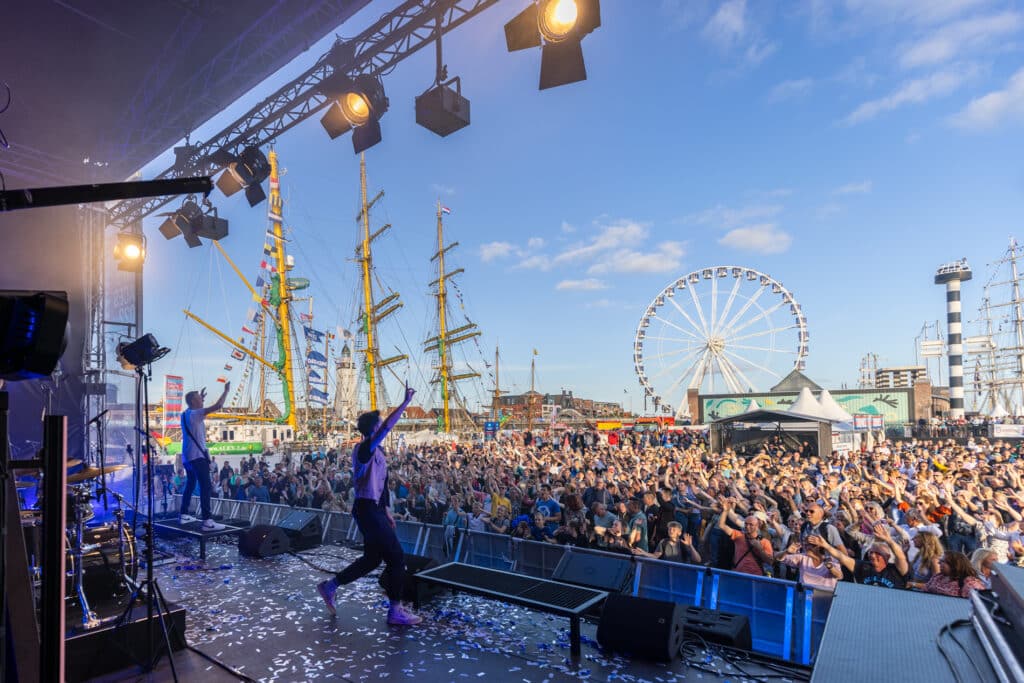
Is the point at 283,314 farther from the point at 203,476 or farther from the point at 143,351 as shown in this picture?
the point at 143,351

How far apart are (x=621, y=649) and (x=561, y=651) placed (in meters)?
0.47

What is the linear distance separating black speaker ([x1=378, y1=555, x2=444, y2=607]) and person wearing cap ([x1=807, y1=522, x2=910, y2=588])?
12.4 feet

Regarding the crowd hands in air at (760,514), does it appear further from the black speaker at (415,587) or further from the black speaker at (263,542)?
the black speaker at (263,542)

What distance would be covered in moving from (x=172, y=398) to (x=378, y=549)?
16.1m

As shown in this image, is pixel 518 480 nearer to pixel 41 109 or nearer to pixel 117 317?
pixel 117 317

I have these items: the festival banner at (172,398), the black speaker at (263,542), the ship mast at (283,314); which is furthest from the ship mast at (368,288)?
the black speaker at (263,542)

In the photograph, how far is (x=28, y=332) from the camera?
6.54 ft

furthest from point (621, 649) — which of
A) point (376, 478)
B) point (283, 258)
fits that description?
point (283, 258)

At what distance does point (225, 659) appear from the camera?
439cm

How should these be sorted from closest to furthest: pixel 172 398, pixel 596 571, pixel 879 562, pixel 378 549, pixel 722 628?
pixel 722 628, pixel 378 549, pixel 879 562, pixel 596 571, pixel 172 398

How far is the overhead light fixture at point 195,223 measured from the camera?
11.0 m

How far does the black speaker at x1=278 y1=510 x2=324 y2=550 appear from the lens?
8.06 meters

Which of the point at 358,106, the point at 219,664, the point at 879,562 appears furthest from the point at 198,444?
the point at 879,562

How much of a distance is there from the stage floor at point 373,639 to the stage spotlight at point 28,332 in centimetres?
304
